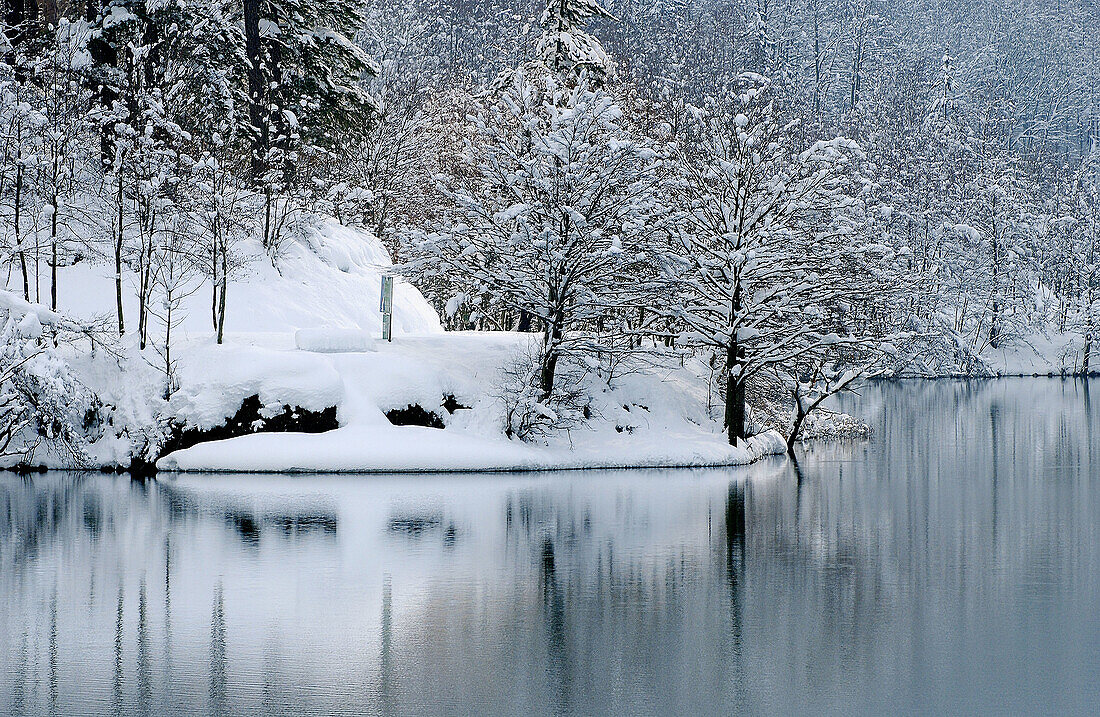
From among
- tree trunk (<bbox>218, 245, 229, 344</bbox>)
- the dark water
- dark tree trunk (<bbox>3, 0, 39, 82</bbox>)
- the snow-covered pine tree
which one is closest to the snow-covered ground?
tree trunk (<bbox>218, 245, 229, 344</bbox>)

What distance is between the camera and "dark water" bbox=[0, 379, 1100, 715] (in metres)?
10.3

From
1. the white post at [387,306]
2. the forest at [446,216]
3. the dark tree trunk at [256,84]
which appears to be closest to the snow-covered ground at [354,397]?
the forest at [446,216]

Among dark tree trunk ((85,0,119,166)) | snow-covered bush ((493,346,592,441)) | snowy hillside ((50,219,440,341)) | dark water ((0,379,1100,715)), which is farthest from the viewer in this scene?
dark tree trunk ((85,0,119,166))

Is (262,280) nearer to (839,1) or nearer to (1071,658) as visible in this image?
(1071,658)

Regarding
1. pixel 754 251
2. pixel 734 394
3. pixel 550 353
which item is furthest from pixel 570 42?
pixel 734 394

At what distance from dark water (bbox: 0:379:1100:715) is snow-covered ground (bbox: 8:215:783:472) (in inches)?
60.6

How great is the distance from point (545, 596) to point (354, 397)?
1491 centimetres

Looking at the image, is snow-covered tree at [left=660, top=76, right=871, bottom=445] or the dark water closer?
the dark water

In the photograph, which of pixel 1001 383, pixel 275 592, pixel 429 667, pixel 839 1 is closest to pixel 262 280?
pixel 275 592

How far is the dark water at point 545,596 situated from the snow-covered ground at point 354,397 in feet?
5.05

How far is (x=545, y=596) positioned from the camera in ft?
46.6

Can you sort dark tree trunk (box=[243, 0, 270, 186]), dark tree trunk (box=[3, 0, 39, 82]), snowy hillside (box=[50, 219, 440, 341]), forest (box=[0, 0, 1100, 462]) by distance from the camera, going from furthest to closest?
dark tree trunk (box=[243, 0, 270, 186]) < dark tree trunk (box=[3, 0, 39, 82]) < snowy hillside (box=[50, 219, 440, 341]) < forest (box=[0, 0, 1100, 462])

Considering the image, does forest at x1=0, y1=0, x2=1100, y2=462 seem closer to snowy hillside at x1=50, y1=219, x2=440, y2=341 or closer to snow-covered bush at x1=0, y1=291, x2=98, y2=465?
snow-covered bush at x1=0, y1=291, x2=98, y2=465

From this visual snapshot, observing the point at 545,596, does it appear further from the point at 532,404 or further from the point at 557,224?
the point at 557,224
